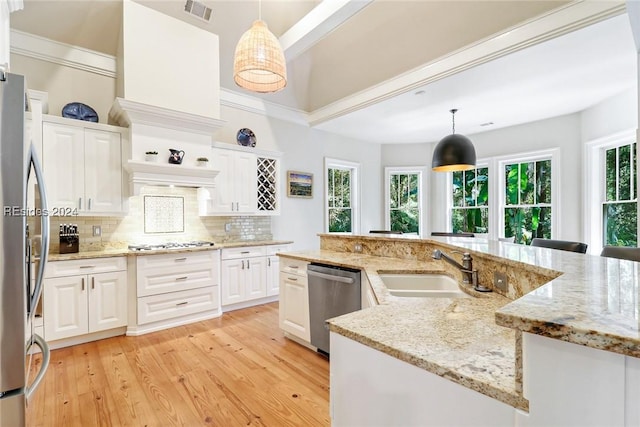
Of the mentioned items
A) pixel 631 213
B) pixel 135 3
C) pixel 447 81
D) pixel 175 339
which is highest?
pixel 135 3

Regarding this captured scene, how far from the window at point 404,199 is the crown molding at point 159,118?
4075 millimetres

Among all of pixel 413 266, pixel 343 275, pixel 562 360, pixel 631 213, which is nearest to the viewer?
pixel 562 360

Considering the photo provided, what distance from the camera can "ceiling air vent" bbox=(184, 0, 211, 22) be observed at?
347 centimetres

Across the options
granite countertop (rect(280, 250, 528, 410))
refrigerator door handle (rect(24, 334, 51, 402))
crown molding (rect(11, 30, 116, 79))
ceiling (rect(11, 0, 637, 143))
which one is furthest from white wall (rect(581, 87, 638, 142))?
crown molding (rect(11, 30, 116, 79))

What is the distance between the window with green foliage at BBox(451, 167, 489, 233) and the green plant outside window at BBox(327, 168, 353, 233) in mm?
2217

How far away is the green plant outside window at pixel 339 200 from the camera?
5.89 m

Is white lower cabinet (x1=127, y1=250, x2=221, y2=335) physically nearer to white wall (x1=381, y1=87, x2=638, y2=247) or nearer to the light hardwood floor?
the light hardwood floor

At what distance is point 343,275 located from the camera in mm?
2381

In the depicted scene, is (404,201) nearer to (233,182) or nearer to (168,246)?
(233,182)

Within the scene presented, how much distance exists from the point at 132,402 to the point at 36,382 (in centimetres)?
92

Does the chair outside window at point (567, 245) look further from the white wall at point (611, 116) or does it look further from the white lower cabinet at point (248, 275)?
the white lower cabinet at point (248, 275)

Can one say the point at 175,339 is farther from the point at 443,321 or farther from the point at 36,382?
the point at 443,321

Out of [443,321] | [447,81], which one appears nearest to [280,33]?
[447,81]

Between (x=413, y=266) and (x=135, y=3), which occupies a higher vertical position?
(x=135, y=3)
